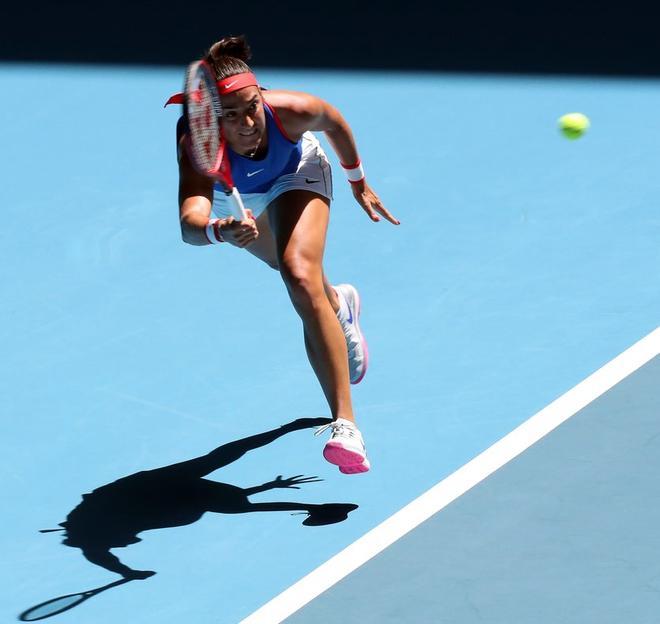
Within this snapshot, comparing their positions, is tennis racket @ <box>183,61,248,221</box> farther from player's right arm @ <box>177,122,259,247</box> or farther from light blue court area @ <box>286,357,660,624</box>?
light blue court area @ <box>286,357,660,624</box>

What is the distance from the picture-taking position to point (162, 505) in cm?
599

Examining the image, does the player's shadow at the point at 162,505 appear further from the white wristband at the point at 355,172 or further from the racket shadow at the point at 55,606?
the white wristband at the point at 355,172

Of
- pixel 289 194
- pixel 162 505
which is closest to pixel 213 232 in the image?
pixel 289 194

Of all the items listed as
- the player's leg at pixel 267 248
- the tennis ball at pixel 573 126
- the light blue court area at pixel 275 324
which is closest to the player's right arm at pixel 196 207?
Answer: the player's leg at pixel 267 248

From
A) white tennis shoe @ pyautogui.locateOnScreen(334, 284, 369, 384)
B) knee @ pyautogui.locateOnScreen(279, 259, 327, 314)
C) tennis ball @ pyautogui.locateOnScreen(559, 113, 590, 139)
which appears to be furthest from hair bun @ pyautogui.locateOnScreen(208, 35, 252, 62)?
tennis ball @ pyautogui.locateOnScreen(559, 113, 590, 139)

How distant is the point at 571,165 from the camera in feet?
28.2

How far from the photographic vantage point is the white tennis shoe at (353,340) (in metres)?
6.61

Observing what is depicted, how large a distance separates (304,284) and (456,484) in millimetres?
932

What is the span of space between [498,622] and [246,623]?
2.68 ft

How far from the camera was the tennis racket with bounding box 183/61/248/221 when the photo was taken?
552 cm

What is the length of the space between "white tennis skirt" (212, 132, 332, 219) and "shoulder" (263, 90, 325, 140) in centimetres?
17

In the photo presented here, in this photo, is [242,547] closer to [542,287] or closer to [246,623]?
[246,623]

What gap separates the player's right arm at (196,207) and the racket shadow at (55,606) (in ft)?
4.16

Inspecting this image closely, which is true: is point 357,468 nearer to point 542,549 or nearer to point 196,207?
point 542,549
